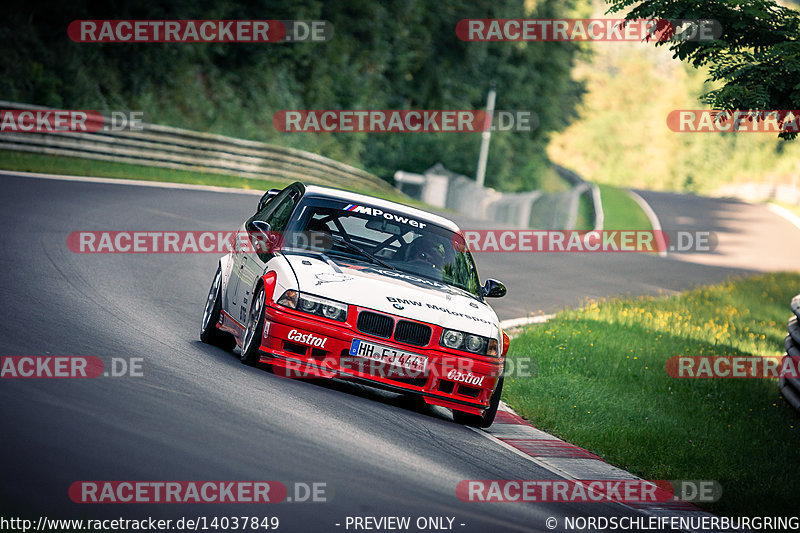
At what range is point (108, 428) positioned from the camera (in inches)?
248

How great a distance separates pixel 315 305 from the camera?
8406 mm

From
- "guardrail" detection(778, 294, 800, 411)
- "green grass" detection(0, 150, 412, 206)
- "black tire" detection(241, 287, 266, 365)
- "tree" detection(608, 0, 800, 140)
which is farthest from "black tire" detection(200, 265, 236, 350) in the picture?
"green grass" detection(0, 150, 412, 206)

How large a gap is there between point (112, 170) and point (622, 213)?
30.2m

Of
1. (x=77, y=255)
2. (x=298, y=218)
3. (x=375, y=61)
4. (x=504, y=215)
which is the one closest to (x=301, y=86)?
(x=375, y=61)

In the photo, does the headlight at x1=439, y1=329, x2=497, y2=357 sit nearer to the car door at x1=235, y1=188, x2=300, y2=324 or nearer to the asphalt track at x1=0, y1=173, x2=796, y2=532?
the asphalt track at x1=0, y1=173, x2=796, y2=532

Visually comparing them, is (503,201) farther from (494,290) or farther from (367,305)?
(367,305)

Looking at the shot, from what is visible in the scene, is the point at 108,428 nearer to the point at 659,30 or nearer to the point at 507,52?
the point at 659,30

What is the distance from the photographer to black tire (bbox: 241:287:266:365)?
28.4 feet

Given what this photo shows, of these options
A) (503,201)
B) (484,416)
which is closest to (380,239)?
(484,416)

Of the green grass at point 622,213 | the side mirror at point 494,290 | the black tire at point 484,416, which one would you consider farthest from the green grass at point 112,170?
the green grass at point 622,213

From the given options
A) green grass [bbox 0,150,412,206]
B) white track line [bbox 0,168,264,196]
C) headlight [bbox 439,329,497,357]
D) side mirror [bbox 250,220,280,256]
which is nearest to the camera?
headlight [bbox 439,329,497,357]

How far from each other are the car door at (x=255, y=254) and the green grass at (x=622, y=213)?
3558cm

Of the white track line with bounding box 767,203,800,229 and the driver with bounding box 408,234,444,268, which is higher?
the white track line with bounding box 767,203,800,229

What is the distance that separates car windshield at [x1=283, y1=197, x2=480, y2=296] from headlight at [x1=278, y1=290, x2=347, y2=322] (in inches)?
40.9
